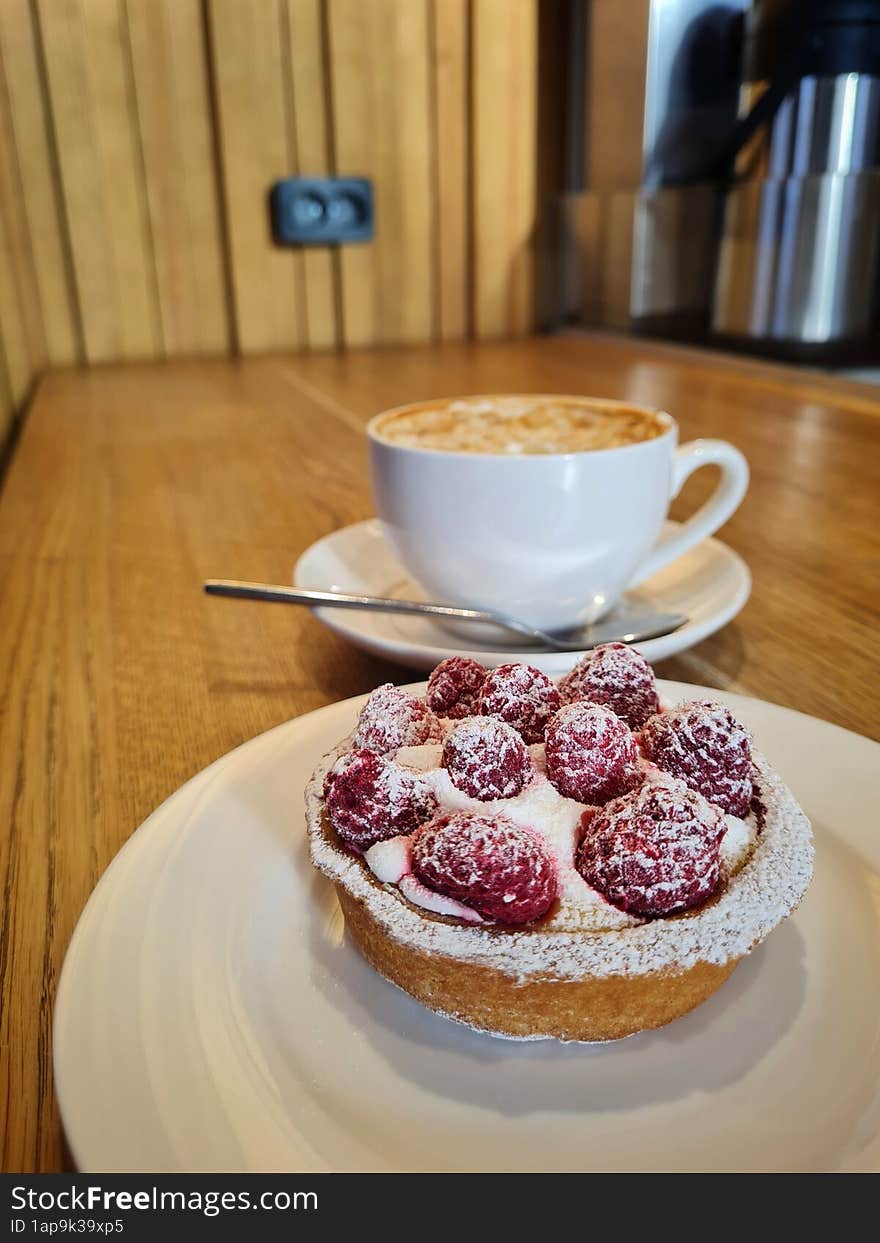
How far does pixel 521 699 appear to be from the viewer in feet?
1.69

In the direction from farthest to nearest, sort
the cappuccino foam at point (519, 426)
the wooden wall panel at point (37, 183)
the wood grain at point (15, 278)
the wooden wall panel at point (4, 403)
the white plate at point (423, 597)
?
the wooden wall panel at point (37, 183), the wood grain at point (15, 278), the wooden wall panel at point (4, 403), the cappuccino foam at point (519, 426), the white plate at point (423, 597)

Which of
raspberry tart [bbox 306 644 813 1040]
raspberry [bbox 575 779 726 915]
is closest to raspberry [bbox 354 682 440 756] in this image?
raspberry tart [bbox 306 644 813 1040]

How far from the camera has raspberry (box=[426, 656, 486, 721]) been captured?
0.54 metres

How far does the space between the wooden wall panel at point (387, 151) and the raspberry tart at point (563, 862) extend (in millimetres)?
2411

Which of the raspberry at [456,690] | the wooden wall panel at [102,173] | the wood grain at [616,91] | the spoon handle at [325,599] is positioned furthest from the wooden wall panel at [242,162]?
the raspberry at [456,690]

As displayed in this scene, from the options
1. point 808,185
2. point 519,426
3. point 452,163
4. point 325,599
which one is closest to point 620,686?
point 325,599

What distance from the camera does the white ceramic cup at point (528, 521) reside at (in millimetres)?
688

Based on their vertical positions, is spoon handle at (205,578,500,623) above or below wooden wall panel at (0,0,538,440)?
below

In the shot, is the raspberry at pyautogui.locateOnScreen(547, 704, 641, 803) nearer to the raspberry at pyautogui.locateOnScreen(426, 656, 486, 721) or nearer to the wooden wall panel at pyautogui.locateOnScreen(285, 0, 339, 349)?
the raspberry at pyautogui.locateOnScreen(426, 656, 486, 721)

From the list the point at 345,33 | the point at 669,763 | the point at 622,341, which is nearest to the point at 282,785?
the point at 669,763

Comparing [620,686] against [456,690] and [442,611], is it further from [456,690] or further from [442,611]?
[442,611]

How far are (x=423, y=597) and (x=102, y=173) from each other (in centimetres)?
207

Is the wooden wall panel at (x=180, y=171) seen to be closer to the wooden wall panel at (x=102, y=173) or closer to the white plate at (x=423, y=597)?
the wooden wall panel at (x=102, y=173)

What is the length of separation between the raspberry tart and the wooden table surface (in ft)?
0.52
